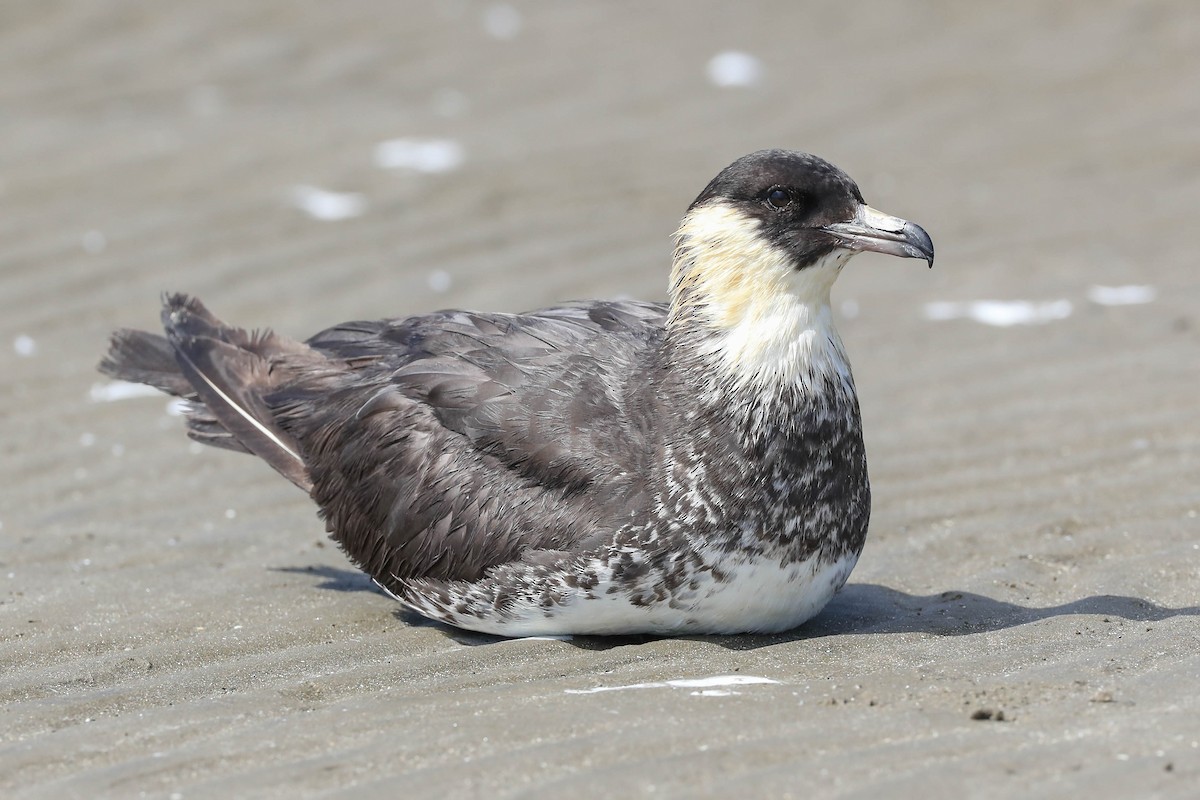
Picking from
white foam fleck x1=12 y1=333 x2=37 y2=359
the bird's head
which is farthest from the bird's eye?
white foam fleck x1=12 y1=333 x2=37 y2=359

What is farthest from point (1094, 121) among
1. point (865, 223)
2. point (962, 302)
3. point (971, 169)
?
point (865, 223)

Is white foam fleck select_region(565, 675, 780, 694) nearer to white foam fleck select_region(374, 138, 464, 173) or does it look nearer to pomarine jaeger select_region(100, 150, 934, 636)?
pomarine jaeger select_region(100, 150, 934, 636)

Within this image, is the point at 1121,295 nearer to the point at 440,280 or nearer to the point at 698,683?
the point at 440,280

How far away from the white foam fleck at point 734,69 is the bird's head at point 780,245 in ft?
21.7

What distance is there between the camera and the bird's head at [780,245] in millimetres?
5691

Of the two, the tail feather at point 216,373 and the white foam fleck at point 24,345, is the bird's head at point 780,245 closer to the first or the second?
the tail feather at point 216,373

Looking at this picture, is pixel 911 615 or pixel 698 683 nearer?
pixel 698 683

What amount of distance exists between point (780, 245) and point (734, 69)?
7.02 meters

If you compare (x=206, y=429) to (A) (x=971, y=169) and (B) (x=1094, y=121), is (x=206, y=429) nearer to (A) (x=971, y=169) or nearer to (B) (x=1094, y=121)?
(A) (x=971, y=169)

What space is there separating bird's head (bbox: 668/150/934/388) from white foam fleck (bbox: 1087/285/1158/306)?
4029 millimetres

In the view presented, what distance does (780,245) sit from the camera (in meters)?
5.70

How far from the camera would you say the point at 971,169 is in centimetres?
1122

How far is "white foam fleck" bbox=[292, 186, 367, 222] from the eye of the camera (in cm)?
1091

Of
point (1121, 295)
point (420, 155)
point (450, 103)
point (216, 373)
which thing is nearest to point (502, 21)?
point (450, 103)
